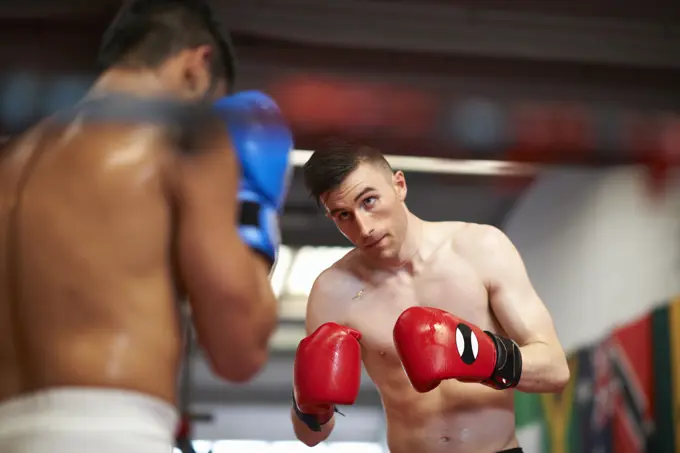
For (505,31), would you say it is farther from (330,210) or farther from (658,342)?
(658,342)

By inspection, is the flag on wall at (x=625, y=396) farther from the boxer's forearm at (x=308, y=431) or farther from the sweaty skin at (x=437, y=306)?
the boxer's forearm at (x=308, y=431)

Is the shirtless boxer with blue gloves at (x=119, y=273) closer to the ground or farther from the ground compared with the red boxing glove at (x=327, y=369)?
farther from the ground

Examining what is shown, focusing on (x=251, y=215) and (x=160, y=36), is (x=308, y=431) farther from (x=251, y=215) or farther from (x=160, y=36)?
(x=160, y=36)

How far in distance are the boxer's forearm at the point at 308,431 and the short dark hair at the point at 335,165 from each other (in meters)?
0.47

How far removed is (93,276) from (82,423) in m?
0.18

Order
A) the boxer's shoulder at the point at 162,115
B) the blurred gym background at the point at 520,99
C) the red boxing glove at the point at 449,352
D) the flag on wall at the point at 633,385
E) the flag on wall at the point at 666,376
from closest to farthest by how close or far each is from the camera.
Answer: the boxer's shoulder at the point at 162,115, the blurred gym background at the point at 520,99, the red boxing glove at the point at 449,352, the flag on wall at the point at 666,376, the flag on wall at the point at 633,385

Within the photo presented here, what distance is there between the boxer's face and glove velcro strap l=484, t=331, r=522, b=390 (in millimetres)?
283

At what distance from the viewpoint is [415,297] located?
1856 millimetres

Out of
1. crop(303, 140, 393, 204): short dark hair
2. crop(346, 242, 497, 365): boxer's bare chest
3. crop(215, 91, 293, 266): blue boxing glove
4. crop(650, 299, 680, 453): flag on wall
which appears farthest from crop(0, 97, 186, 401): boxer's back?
crop(650, 299, 680, 453): flag on wall

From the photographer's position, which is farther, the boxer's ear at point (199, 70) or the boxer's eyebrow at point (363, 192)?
the boxer's eyebrow at point (363, 192)

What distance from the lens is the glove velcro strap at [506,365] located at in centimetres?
162

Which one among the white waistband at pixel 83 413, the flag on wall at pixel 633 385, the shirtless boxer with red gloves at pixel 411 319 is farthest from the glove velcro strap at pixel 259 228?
the flag on wall at pixel 633 385

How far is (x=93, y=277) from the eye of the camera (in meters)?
1.10

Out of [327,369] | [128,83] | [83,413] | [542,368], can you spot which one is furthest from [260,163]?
[542,368]
